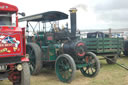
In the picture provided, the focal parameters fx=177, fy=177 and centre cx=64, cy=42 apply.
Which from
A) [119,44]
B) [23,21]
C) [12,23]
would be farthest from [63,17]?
Result: [119,44]

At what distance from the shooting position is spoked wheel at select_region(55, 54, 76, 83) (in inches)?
195

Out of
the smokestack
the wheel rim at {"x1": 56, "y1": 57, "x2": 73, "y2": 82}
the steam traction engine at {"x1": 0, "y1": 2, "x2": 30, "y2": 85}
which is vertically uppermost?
the smokestack

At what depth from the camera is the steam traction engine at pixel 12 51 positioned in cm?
362

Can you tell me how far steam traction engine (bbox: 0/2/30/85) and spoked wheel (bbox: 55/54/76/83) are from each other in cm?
143

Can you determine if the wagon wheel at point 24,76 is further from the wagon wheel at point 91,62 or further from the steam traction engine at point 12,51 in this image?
the wagon wheel at point 91,62

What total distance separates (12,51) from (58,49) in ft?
7.52

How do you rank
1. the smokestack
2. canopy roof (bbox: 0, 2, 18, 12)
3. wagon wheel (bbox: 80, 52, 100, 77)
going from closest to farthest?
canopy roof (bbox: 0, 2, 18, 12) → the smokestack → wagon wheel (bbox: 80, 52, 100, 77)

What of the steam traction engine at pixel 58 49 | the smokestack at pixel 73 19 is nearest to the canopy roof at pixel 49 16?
the steam traction engine at pixel 58 49

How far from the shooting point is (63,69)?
5305 mm

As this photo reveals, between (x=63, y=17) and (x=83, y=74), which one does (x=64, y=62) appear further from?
(x=63, y=17)

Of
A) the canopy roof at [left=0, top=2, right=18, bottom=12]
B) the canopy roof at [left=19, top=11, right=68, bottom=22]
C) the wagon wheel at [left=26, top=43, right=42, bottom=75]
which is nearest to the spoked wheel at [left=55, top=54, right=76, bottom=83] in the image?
the wagon wheel at [left=26, top=43, right=42, bottom=75]

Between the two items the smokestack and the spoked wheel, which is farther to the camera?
the smokestack

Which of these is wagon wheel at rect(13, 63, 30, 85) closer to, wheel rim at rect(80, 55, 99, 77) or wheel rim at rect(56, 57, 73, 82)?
wheel rim at rect(56, 57, 73, 82)

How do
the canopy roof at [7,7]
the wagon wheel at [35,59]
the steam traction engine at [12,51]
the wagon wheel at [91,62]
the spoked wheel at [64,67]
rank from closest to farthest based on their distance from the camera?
the steam traction engine at [12,51]
the canopy roof at [7,7]
the spoked wheel at [64,67]
the wagon wheel at [91,62]
the wagon wheel at [35,59]
